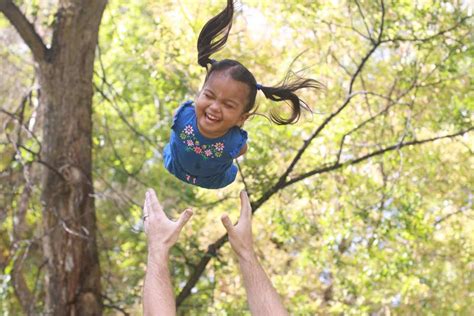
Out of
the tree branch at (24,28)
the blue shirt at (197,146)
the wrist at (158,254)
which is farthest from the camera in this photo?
the tree branch at (24,28)

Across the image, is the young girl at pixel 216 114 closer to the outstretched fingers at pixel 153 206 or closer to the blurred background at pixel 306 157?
the outstretched fingers at pixel 153 206

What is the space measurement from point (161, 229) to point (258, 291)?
1.20ft

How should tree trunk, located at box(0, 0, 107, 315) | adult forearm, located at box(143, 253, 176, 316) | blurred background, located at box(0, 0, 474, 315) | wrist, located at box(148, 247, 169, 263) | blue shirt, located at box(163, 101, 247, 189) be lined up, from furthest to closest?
1. blurred background, located at box(0, 0, 474, 315)
2. tree trunk, located at box(0, 0, 107, 315)
3. blue shirt, located at box(163, 101, 247, 189)
4. wrist, located at box(148, 247, 169, 263)
5. adult forearm, located at box(143, 253, 176, 316)

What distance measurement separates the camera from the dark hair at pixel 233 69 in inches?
99.5

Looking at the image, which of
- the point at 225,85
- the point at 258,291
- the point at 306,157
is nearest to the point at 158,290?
the point at 258,291

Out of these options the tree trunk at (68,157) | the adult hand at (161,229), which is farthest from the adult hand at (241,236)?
the tree trunk at (68,157)

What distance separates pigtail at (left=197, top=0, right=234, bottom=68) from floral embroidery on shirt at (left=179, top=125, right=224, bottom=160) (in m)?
0.23

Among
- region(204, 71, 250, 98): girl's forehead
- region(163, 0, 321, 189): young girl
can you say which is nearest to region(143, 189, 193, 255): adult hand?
region(163, 0, 321, 189): young girl

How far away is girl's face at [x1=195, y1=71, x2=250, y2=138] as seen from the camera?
98.8 inches

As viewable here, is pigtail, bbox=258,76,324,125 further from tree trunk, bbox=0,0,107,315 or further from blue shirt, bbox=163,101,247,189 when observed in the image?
tree trunk, bbox=0,0,107,315

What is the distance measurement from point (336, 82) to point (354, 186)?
0.90 meters

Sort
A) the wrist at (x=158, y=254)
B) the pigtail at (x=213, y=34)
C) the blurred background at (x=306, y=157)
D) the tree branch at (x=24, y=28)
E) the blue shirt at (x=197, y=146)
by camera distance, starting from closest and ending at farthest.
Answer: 1. the wrist at (x=158, y=254)
2. the pigtail at (x=213, y=34)
3. the blue shirt at (x=197, y=146)
4. the tree branch at (x=24, y=28)
5. the blurred background at (x=306, y=157)

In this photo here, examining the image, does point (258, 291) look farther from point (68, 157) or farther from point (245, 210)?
point (68, 157)

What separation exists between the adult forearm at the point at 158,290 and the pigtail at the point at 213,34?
25.5 inches
